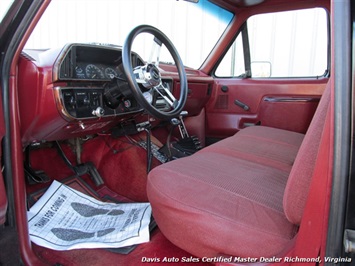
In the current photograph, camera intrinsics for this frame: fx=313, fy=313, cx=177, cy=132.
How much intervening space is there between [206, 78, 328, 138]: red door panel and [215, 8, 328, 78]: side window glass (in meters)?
0.13

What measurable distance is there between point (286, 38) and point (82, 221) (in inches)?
94.2

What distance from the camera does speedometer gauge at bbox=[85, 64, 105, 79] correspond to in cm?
142

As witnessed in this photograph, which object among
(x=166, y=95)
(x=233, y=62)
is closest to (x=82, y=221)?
(x=166, y=95)

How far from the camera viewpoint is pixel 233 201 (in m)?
0.90

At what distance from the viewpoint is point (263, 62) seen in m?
2.54

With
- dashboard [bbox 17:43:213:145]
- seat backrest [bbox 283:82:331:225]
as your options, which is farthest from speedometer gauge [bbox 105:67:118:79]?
seat backrest [bbox 283:82:331:225]

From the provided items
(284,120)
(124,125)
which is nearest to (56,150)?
(124,125)

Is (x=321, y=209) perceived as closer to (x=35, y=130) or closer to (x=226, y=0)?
(x=35, y=130)

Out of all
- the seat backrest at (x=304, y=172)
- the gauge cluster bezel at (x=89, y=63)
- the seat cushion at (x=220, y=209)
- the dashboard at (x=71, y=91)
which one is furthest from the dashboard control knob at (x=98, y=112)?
the seat backrest at (x=304, y=172)

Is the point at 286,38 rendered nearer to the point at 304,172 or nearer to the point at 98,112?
the point at 98,112

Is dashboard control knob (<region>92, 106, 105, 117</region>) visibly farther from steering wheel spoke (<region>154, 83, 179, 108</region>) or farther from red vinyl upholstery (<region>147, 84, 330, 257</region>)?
red vinyl upholstery (<region>147, 84, 330, 257</region>)

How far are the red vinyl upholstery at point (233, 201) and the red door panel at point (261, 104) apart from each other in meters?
1.07

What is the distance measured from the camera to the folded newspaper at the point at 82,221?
1292mm

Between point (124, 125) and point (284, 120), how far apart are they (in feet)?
3.79
